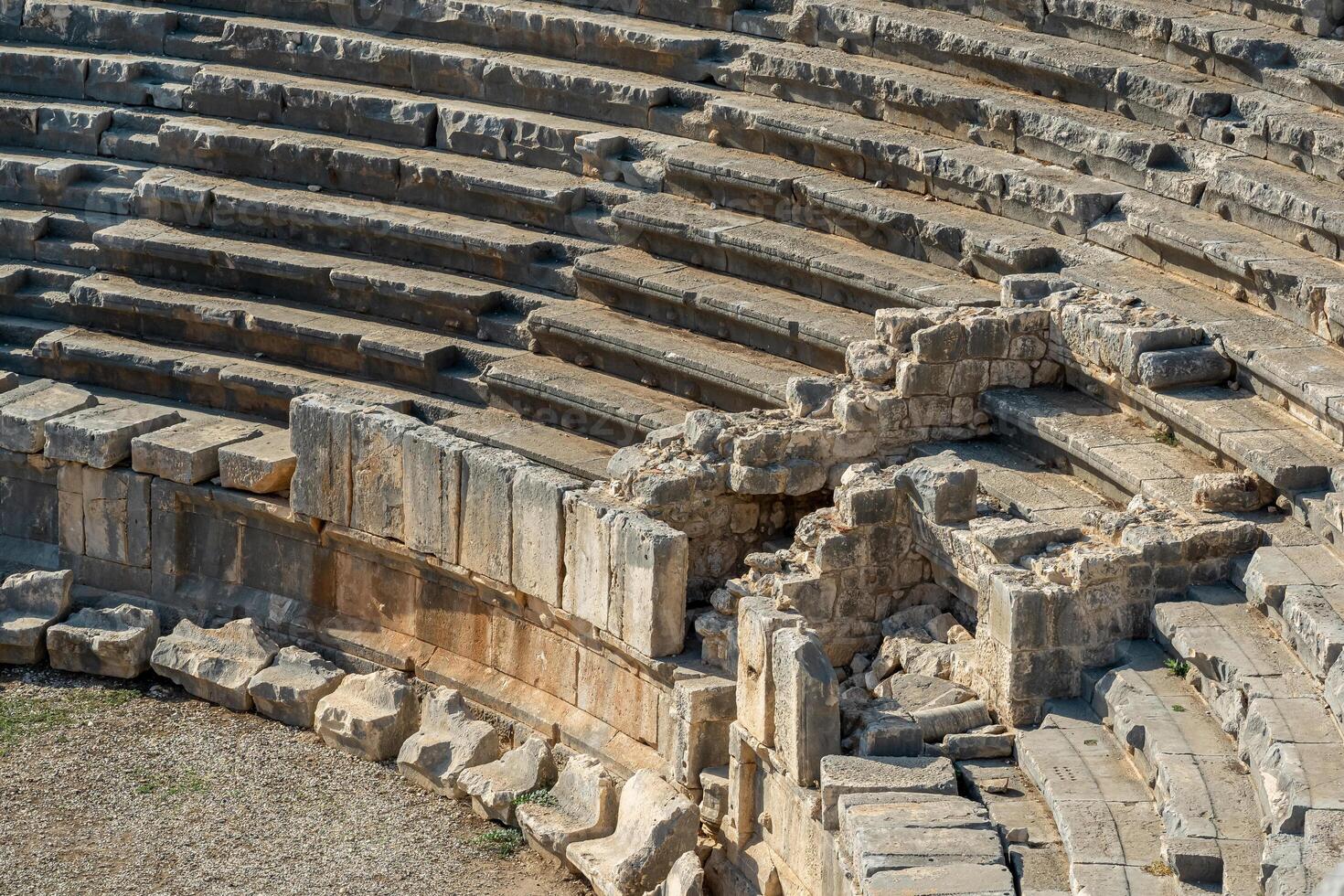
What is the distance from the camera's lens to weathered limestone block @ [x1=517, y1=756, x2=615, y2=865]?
1178cm

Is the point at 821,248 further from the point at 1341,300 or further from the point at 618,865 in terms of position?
the point at 618,865

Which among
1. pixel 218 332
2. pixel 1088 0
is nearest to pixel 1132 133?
pixel 1088 0

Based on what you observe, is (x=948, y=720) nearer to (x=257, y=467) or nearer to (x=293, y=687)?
(x=293, y=687)

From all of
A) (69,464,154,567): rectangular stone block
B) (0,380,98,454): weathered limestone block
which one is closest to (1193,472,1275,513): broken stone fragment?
(69,464,154,567): rectangular stone block

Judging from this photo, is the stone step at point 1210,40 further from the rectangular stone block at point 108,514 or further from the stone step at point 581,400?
the rectangular stone block at point 108,514

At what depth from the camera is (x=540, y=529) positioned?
1244 cm

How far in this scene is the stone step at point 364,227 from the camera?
1541 centimetres

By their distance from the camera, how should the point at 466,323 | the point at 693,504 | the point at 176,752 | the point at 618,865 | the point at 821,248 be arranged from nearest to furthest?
the point at 618,865 → the point at 693,504 → the point at 176,752 → the point at 821,248 → the point at 466,323

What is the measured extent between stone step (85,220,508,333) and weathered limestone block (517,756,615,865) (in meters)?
4.21

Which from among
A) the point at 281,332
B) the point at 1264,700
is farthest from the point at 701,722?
the point at 281,332

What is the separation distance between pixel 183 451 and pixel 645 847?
185 inches

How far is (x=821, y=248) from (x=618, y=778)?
155 inches

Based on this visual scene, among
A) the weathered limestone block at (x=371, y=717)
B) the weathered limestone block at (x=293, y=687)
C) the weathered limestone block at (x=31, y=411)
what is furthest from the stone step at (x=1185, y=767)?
the weathered limestone block at (x=31, y=411)

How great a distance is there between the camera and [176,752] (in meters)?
13.1
